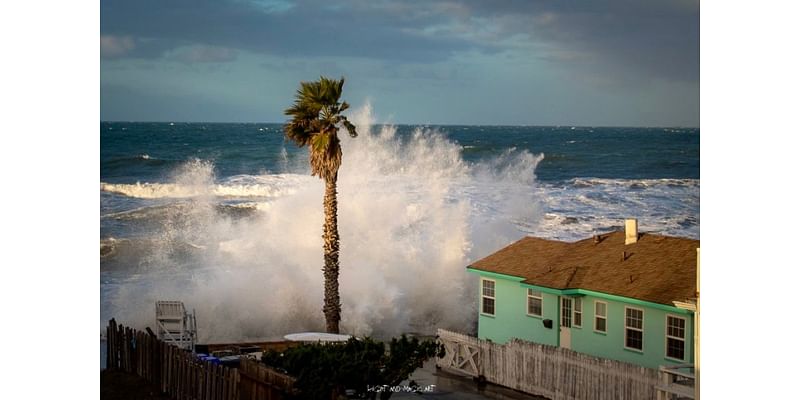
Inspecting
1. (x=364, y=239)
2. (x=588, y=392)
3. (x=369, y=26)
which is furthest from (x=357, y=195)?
(x=588, y=392)

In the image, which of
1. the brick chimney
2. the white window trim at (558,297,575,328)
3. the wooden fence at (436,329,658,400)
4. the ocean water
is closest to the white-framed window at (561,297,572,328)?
the white window trim at (558,297,575,328)

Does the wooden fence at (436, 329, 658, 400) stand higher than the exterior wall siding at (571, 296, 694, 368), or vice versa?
the exterior wall siding at (571, 296, 694, 368)

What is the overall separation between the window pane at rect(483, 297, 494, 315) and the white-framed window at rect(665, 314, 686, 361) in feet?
9.67

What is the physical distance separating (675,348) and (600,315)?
4.03ft

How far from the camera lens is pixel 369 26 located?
17188 mm

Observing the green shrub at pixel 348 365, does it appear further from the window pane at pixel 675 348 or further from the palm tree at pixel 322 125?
the palm tree at pixel 322 125

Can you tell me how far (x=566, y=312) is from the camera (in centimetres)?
1552

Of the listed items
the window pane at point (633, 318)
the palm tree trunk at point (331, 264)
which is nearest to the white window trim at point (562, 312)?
the window pane at point (633, 318)

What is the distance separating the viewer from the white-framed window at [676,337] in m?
13.9

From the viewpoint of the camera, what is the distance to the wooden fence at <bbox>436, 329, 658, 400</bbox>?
13.8 metres

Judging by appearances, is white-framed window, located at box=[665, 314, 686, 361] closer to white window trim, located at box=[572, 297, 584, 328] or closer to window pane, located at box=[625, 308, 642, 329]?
window pane, located at box=[625, 308, 642, 329]
